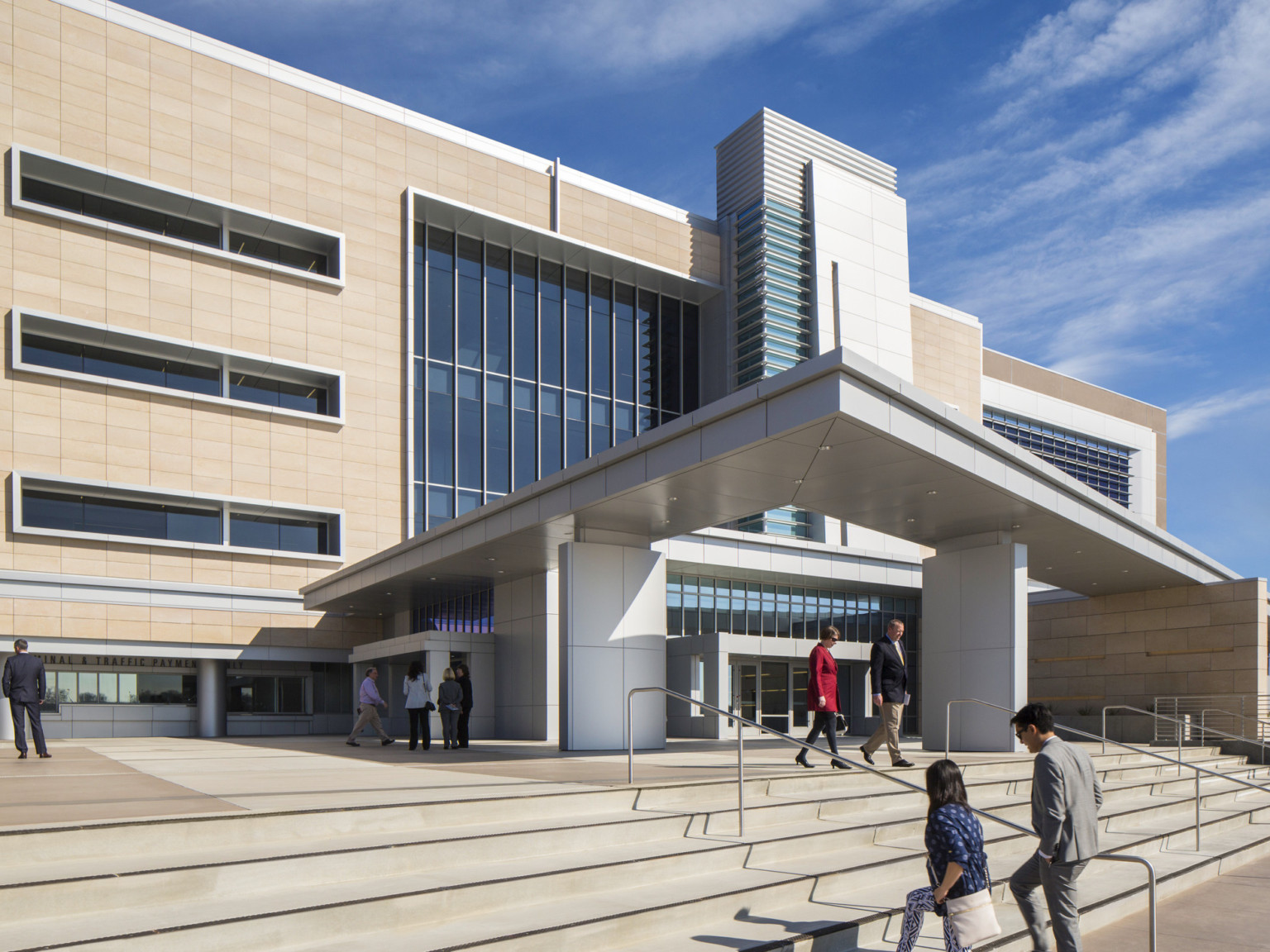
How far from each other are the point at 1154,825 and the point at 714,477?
7220mm

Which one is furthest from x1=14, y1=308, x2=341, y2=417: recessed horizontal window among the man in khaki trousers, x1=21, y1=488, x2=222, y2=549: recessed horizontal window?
the man in khaki trousers

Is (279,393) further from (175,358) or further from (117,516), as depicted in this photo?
(117,516)

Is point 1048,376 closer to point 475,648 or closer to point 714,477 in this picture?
point 475,648

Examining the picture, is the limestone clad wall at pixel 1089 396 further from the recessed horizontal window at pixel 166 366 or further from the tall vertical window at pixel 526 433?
the recessed horizontal window at pixel 166 366

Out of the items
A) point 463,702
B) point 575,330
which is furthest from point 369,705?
point 575,330

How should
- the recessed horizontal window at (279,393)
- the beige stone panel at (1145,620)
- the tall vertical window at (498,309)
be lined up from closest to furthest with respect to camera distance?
the beige stone panel at (1145,620), the recessed horizontal window at (279,393), the tall vertical window at (498,309)

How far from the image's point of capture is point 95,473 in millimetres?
29094

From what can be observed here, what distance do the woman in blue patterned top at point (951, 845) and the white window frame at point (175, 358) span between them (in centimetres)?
2865

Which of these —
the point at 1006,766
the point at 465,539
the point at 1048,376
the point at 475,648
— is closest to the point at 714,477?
the point at 1006,766

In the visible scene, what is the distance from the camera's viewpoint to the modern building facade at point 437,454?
63.3 ft

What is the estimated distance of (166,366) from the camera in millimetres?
31562

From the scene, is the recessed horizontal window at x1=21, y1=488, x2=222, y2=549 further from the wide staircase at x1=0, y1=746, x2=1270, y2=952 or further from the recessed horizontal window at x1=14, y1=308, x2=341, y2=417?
the wide staircase at x1=0, y1=746, x2=1270, y2=952

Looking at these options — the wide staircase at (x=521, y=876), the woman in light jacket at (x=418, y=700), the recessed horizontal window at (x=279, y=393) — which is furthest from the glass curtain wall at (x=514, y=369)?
the wide staircase at (x=521, y=876)

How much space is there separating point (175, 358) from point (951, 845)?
3015 cm
